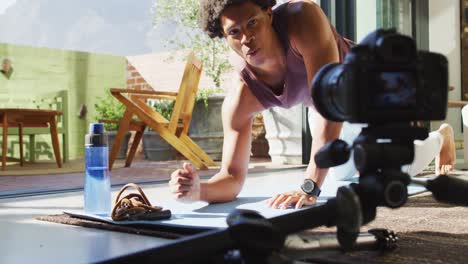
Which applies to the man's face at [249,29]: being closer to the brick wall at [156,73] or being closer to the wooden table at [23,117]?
the wooden table at [23,117]

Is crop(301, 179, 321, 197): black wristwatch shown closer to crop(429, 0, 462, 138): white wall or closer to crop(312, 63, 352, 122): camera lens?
crop(312, 63, 352, 122): camera lens

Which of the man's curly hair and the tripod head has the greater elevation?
the man's curly hair

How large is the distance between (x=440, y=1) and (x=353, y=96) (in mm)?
4221

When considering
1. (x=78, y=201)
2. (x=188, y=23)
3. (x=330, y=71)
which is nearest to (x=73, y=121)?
(x=188, y=23)

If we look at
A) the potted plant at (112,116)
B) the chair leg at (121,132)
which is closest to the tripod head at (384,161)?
the chair leg at (121,132)

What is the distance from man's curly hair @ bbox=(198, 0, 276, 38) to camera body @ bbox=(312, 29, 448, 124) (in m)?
0.65

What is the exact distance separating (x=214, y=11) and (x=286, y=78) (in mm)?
295

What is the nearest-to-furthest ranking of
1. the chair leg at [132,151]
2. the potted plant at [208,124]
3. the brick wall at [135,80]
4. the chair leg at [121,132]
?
the chair leg at [121,132] < the chair leg at [132,151] < the potted plant at [208,124] < the brick wall at [135,80]

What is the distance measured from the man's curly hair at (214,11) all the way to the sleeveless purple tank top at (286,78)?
0.28ft

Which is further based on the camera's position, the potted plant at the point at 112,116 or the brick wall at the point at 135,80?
the brick wall at the point at 135,80

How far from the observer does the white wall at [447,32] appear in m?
4.18

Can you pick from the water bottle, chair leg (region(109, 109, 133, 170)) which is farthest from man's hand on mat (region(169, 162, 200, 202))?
chair leg (region(109, 109, 133, 170))

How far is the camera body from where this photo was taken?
23.8 inches

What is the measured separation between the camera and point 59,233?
4.02 feet
